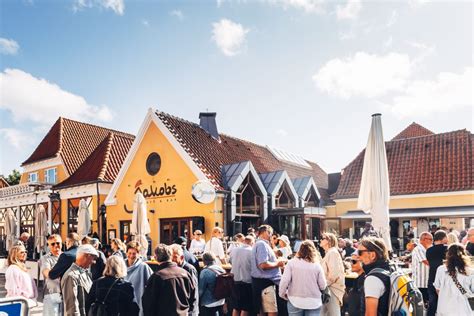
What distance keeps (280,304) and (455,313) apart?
3247 mm

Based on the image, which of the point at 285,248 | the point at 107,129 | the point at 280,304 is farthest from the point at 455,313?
the point at 107,129

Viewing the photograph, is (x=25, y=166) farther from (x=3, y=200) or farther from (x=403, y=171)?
(x=403, y=171)

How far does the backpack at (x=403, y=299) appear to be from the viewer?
3.99 metres

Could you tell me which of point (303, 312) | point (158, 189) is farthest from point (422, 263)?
point (158, 189)

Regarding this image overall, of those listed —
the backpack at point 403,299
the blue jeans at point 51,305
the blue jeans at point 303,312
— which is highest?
the blue jeans at point 51,305

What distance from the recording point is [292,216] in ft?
63.6

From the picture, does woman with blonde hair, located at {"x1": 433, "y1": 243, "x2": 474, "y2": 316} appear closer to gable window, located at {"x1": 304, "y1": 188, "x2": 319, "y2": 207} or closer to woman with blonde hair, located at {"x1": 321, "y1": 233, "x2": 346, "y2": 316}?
woman with blonde hair, located at {"x1": 321, "y1": 233, "x2": 346, "y2": 316}

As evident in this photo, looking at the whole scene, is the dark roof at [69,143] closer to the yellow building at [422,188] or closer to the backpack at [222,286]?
the yellow building at [422,188]

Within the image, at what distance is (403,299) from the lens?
401 cm

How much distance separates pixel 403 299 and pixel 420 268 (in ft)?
14.5

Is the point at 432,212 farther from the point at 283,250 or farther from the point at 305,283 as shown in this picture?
the point at 305,283

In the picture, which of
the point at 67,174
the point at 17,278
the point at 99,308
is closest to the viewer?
the point at 99,308

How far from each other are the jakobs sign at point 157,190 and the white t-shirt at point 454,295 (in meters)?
13.9

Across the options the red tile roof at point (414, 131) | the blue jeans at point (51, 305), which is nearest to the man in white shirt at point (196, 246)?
the blue jeans at point (51, 305)
